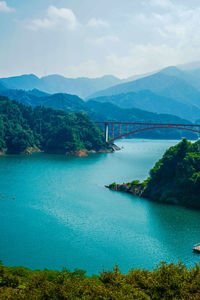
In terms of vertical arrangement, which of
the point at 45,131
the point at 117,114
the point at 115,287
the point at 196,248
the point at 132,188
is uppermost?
the point at 117,114

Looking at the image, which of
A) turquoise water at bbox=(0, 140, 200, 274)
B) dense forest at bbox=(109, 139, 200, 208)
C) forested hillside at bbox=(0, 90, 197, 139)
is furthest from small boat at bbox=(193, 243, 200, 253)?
forested hillside at bbox=(0, 90, 197, 139)

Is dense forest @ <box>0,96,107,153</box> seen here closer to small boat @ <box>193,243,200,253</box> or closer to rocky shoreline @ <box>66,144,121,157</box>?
rocky shoreline @ <box>66,144,121,157</box>

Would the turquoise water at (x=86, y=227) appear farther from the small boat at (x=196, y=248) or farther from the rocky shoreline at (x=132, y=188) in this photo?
the rocky shoreline at (x=132, y=188)

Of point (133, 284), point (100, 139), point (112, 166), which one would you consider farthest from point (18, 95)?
point (133, 284)

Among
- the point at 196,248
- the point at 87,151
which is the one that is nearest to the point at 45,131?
the point at 87,151

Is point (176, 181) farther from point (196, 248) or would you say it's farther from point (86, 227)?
point (196, 248)

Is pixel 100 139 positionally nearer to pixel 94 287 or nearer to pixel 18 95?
pixel 94 287
